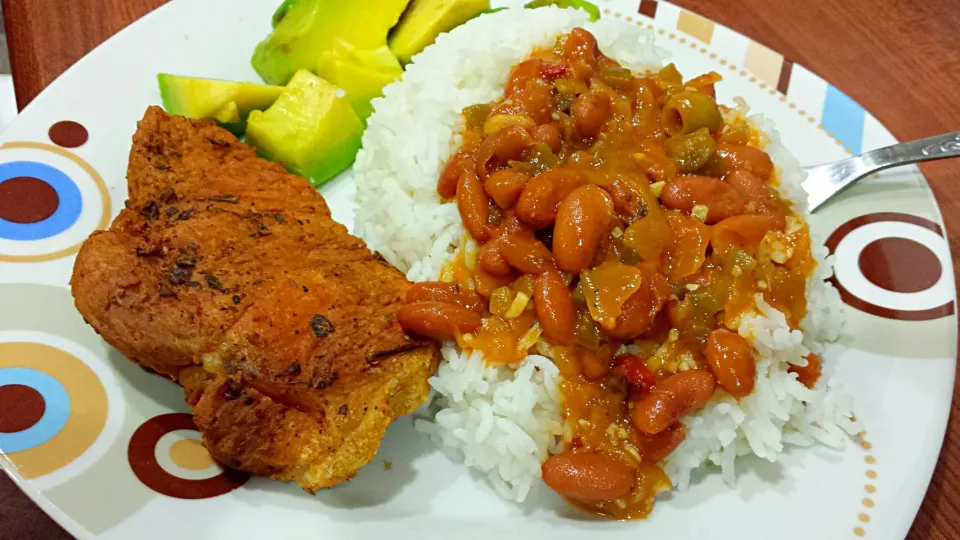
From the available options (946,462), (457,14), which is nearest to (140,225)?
(457,14)

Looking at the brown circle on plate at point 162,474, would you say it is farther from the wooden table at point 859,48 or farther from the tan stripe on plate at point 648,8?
the tan stripe on plate at point 648,8

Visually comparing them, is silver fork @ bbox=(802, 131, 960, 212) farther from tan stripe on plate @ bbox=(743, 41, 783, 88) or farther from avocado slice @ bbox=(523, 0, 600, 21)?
avocado slice @ bbox=(523, 0, 600, 21)

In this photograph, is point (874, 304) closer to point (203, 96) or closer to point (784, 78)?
point (784, 78)

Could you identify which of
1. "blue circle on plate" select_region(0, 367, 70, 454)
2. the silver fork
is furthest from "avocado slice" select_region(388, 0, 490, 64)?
"blue circle on plate" select_region(0, 367, 70, 454)

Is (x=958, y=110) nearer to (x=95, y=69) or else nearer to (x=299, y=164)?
(x=299, y=164)

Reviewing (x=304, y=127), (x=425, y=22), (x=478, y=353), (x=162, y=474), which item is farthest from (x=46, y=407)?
(x=425, y=22)
